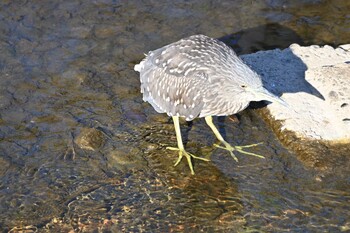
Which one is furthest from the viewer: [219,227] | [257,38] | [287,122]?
[257,38]

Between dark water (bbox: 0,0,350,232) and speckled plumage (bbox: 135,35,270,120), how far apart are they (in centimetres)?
54

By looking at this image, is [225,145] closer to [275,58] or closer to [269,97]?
[269,97]

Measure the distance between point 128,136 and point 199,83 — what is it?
3.57ft

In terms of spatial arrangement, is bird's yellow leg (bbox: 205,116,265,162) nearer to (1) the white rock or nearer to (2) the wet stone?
(1) the white rock

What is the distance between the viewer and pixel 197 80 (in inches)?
242

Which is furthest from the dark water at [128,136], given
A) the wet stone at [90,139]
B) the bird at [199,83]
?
the bird at [199,83]

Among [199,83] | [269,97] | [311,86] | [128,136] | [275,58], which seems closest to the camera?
[269,97]

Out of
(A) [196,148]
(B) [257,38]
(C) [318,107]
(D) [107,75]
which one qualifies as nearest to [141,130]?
(A) [196,148]

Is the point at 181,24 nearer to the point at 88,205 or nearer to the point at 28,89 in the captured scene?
the point at 28,89

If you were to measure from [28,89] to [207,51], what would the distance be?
2.28m

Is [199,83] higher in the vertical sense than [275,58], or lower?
higher

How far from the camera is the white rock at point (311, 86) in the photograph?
6625 millimetres

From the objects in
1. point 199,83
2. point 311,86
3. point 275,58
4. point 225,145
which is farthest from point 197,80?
point 275,58

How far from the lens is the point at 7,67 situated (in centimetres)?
777
